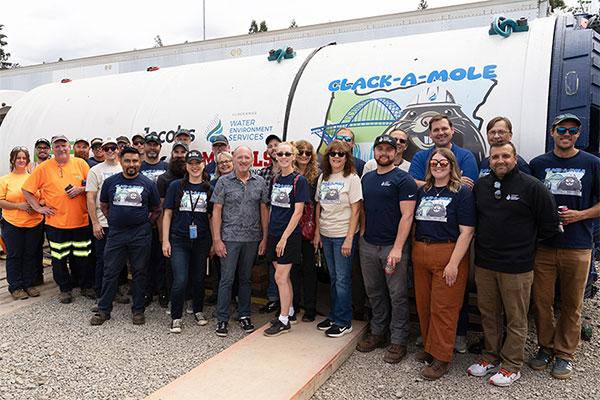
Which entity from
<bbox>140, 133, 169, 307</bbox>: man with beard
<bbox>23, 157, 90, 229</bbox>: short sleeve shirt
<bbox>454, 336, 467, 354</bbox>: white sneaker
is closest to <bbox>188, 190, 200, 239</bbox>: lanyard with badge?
<bbox>140, 133, 169, 307</bbox>: man with beard

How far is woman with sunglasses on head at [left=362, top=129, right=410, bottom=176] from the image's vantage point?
428 centimetres

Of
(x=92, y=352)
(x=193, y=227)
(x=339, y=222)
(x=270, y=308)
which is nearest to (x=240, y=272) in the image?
(x=193, y=227)

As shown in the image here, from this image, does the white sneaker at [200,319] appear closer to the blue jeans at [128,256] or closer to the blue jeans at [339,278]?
the blue jeans at [128,256]

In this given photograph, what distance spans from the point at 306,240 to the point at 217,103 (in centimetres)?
224

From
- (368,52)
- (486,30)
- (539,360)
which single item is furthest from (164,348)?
(486,30)

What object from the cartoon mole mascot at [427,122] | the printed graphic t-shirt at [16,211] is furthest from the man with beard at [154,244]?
the cartoon mole mascot at [427,122]

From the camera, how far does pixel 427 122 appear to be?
4.41 metres

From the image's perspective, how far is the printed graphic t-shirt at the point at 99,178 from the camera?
5.36 m

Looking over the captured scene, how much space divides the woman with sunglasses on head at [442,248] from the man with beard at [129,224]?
2.86 m

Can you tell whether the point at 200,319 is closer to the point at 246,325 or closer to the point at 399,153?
the point at 246,325

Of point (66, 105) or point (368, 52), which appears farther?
point (66, 105)

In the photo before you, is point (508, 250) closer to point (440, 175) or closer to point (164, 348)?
point (440, 175)

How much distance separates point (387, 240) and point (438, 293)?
1.99 feet

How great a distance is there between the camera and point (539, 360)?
3.98m
